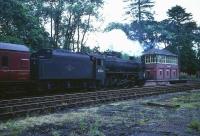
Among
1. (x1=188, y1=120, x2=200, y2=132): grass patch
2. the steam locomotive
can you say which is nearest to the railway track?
the steam locomotive

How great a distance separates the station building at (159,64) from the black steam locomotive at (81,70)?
72.3 ft

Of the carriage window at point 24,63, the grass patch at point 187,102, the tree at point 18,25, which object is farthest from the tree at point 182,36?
the carriage window at point 24,63

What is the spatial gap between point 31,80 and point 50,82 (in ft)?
5.15

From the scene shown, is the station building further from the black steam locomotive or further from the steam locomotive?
the steam locomotive

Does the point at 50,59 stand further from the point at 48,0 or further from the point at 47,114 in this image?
the point at 48,0

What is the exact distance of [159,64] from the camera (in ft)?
184

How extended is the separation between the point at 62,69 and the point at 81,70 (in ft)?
7.36

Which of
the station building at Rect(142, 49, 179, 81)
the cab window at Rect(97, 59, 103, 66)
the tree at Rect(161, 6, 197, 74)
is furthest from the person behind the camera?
the tree at Rect(161, 6, 197, 74)

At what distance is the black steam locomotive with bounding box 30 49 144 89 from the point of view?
2209 centimetres

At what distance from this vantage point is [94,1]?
50969mm

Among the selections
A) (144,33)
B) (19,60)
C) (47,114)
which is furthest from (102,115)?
(144,33)

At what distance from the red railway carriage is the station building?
115 feet

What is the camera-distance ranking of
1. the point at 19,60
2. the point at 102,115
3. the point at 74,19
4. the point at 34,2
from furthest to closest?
the point at 74,19 < the point at 34,2 < the point at 19,60 < the point at 102,115

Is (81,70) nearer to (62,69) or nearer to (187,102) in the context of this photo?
(62,69)
